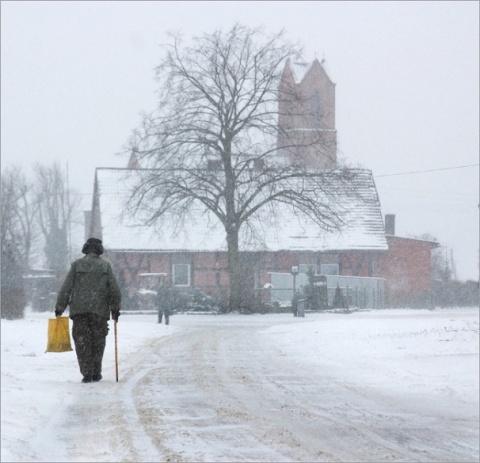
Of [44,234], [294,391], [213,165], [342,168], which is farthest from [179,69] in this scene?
→ [294,391]

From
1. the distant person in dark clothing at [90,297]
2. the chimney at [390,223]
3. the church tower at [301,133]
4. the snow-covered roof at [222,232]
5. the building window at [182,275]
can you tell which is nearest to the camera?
the distant person in dark clothing at [90,297]

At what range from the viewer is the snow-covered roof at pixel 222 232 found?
166 feet

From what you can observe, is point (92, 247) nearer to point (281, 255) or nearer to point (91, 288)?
point (91, 288)

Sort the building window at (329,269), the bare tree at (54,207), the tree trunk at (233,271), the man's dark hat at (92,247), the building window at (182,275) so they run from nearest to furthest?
the man's dark hat at (92,247)
the bare tree at (54,207)
the tree trunk at (233,271)
the building window at (182,275)
the building window at (329,269)

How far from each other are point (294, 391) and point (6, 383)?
2890 mm

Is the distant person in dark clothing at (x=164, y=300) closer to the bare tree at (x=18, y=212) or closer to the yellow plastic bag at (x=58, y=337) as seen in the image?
the bare tree at (x=18, y=212)

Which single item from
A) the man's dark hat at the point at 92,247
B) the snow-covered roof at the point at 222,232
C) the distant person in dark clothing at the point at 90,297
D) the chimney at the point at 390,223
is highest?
the chimney at the point at 390,223

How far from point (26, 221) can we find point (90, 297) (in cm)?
1706

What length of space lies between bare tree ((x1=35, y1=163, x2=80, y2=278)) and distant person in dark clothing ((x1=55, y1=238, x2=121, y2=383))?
1685 centimetres

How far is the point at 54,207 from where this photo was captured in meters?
31.2

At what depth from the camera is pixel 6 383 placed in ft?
33.8

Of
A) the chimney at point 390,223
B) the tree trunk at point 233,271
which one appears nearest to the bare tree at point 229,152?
the tree trunk at point 233,271

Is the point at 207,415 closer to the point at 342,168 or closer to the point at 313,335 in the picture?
the point at 313,335

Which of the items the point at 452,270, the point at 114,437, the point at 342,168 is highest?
the point at 342,168
